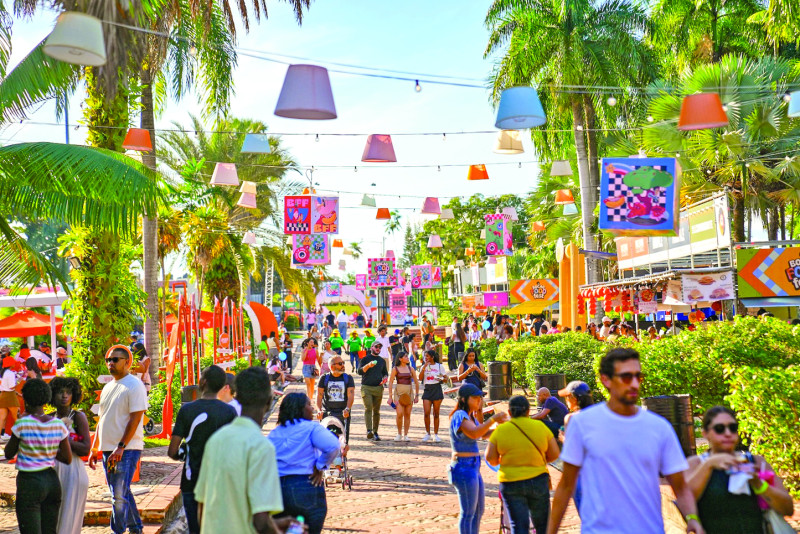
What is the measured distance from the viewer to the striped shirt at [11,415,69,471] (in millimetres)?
6270

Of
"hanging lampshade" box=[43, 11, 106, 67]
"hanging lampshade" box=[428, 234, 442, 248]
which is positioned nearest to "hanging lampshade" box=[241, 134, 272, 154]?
"hanging lampshade" box=[43, 11, 106, 67]

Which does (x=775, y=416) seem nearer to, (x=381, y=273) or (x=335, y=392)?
(x=335, y=392)

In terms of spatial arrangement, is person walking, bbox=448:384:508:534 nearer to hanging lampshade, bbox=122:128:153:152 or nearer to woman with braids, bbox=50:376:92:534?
woman with braids, bbox=50:376:92:534

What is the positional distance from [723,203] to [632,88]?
6.84 m

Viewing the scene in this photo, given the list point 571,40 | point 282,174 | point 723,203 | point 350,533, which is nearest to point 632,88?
point 571,40

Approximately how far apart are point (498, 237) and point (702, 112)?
25.2 metres

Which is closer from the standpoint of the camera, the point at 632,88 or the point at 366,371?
the point at 366,371

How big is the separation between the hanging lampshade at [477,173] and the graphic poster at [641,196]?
3.53 m

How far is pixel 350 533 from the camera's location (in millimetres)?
8602

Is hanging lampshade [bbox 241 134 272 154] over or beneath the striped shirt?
over

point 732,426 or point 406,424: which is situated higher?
point 732,426

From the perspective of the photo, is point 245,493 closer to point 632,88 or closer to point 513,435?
point 513,435

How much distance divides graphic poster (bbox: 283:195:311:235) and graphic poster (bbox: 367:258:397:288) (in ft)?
116

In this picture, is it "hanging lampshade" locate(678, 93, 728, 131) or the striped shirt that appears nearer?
the striped shirt
